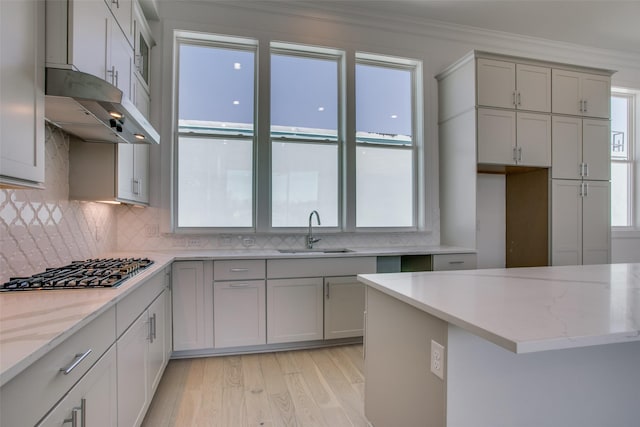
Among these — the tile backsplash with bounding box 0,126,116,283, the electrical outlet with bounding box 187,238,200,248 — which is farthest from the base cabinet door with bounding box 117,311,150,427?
the electrical outlet with bounding box 187,238,200,248

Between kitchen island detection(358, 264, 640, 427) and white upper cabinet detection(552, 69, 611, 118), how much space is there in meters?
2.76

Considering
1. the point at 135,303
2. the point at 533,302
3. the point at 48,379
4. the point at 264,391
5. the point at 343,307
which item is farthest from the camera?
the point at 343,307

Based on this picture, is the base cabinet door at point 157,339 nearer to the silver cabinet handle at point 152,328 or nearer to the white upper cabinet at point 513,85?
the silver cabinet handle at point 152,328

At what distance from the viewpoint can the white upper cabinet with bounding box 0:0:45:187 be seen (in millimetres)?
1130

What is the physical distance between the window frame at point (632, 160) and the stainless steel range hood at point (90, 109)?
597 centimetres

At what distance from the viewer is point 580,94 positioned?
379 centimetres

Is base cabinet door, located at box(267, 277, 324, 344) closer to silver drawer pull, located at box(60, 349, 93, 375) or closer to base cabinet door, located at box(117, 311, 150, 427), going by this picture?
base cabinet door, located at box(117, 311, 150, 427)

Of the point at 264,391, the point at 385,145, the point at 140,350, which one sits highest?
the point at 385,145

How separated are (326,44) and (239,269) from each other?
2.56 metres

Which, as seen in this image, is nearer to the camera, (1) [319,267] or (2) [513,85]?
(1) [319,267]

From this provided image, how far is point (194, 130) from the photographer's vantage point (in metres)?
3.43

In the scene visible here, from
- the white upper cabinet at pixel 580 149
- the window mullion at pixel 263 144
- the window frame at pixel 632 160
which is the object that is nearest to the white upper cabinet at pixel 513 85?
the white upper cabinet at pixel 580 149

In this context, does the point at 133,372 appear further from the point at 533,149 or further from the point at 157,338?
the point at 533,149

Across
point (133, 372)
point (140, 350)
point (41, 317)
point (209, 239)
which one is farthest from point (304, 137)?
point (41, 317)
